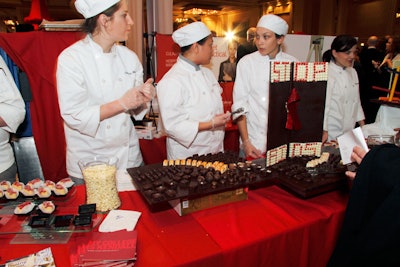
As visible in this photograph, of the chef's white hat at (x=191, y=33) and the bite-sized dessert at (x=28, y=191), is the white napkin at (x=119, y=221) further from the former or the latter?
the chef's white hat at (x=191, y=33)

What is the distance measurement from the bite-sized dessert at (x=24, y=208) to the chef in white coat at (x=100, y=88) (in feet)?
1.56

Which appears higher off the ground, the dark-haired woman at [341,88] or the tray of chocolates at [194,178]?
the dark-haired woman at [341,88]

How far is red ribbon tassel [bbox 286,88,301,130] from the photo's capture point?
4.96 feet

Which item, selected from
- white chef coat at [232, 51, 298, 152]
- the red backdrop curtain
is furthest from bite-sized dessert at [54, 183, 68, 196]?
the red backdrop curtain

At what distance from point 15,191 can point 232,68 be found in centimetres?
282

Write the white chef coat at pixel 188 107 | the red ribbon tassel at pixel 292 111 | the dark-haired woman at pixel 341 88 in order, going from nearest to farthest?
the red ribbon tassel at pixel 292 111, the white chef coat at pixel 188 107, the dark-haired woman at pixel 341 88

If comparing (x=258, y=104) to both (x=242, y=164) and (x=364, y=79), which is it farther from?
(x=364, y=79)

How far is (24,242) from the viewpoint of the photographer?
969 mm

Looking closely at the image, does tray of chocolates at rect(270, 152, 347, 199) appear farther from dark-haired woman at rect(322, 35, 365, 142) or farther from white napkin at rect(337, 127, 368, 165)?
dark-haired woman at rect(322, 35, 365, 142)

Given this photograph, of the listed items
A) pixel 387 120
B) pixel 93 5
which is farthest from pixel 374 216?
pixel 387 120

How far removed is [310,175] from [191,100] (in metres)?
0.82

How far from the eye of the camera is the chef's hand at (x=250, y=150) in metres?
1.91

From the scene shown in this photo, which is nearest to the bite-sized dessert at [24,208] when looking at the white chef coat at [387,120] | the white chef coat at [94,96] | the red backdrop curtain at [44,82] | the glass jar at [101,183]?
the glass jar at [101,183]

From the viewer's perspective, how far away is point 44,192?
121cm
